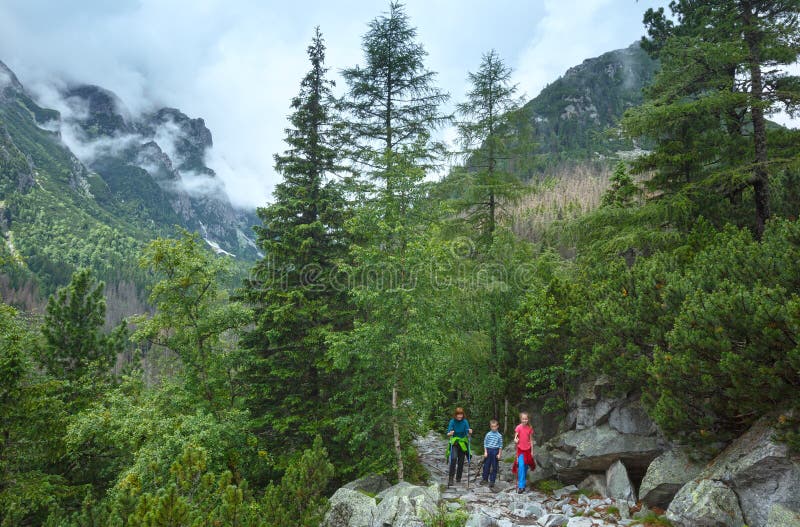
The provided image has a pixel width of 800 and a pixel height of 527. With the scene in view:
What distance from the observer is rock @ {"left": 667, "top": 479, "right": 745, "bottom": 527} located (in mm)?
6059

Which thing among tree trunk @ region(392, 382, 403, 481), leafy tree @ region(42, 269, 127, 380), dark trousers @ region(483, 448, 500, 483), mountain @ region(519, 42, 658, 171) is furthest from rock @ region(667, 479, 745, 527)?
mountain @ region(519, 42, 658, 171)

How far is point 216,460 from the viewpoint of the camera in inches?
465

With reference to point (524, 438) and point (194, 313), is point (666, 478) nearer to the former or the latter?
point (524, 438)

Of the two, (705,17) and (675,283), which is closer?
(675,283)

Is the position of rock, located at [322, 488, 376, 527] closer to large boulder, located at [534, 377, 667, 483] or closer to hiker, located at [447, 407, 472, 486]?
hiker, located at [447, 407, 472, 486]

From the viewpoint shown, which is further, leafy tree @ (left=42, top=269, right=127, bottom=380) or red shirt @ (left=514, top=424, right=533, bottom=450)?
leafy tree @ (left=42, top=269, right=127, bottom=380)

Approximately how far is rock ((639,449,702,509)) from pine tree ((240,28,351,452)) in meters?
8.23

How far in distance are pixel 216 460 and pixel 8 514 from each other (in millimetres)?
4737

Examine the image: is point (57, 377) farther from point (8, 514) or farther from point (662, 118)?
point (662, 118)

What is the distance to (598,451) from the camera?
942 cm

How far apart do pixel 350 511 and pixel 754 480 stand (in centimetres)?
713

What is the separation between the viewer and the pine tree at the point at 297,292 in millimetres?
12641

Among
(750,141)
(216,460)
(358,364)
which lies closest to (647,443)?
(358,364)

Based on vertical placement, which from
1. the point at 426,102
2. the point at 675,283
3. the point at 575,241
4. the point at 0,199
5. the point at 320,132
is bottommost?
the point at 675,283
